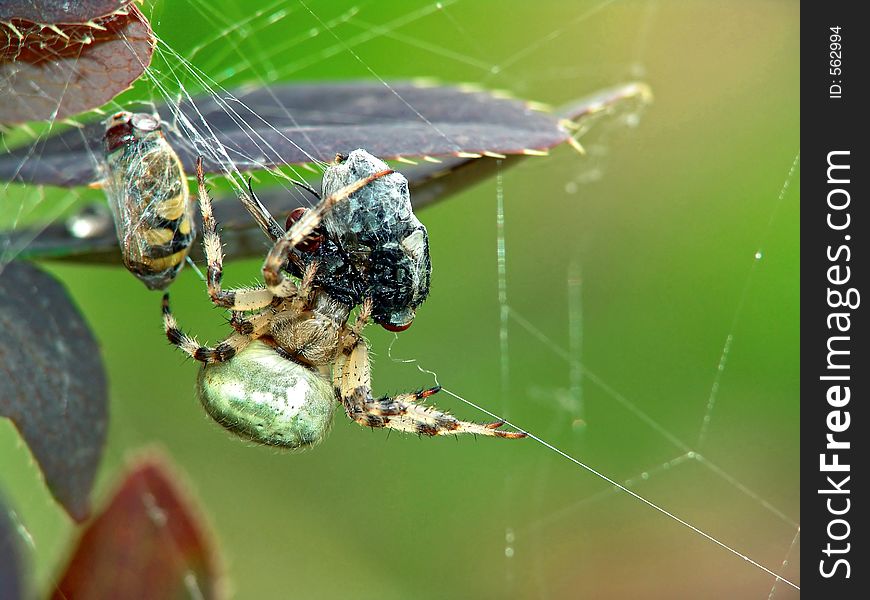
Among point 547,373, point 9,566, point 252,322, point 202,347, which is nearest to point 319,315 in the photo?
point 252,322

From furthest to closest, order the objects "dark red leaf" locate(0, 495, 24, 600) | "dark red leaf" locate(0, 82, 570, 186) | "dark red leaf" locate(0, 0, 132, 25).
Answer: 1. "dark red leaf" locate(0, 82, 570, 186)
2. "dark red leaf" locate(0, 495, 24, 600)
3. "dark red leaf" locate(0, 0, 132, 25)

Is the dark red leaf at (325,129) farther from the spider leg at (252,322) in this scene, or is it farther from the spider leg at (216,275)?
the spider leg at (252,322)

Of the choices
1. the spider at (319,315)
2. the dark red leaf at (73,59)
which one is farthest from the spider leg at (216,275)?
the dark red leaf at (73,59)

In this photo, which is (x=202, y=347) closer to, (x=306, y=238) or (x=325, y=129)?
(x=306, y=238)

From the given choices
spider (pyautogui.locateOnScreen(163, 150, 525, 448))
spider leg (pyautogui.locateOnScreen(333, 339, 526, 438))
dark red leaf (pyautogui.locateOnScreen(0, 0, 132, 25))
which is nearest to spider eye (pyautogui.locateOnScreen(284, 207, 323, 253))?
spider (pyautogui.locateOnScreen(163, 150, 525, 448))

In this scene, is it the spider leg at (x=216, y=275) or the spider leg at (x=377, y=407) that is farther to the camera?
the spider leg at (x=377, y=407)

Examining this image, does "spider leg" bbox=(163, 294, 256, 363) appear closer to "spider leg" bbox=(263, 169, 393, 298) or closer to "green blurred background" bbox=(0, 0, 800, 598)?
"spider leg" bbox=(263, 169, 393, 298)
